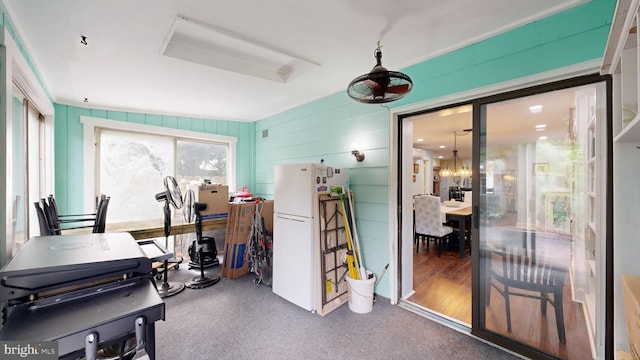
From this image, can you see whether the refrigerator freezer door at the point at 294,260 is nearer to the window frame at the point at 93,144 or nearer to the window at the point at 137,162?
the window at the point at 137,162

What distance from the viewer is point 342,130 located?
324 cm

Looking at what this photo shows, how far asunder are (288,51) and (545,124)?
220cm

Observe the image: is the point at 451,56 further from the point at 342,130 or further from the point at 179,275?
the point at 179,275

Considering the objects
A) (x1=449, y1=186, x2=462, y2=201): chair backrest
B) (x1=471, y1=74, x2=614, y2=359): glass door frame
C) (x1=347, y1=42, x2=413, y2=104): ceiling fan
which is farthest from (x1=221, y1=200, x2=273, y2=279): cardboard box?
(x1=449, y1=186, x2=462, y2=201): chair backrest

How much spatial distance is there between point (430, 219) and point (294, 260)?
9.32 ft

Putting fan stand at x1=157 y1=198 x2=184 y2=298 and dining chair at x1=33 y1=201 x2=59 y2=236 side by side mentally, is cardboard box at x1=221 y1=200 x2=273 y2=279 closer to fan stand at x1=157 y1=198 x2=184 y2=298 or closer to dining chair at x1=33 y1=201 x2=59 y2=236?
fan stand at x1=157 y1=198 x2=184 y2=298

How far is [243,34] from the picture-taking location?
2.01 metres

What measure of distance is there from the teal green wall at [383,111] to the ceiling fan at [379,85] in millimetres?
819

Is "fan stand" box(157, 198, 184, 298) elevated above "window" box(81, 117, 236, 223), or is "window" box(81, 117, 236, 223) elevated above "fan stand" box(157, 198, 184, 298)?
"window" box(81, 117, 236, 223)

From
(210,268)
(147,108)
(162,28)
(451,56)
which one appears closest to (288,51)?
(162,28)

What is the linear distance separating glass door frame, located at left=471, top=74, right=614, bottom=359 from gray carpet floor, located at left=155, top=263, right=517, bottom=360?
122mm

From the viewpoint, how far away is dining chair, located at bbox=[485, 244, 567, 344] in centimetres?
198

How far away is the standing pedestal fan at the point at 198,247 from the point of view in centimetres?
328

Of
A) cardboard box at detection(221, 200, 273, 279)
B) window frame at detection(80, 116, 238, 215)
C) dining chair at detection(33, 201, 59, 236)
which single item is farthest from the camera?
cardboard box at detection(221, 200, 273, 279)
